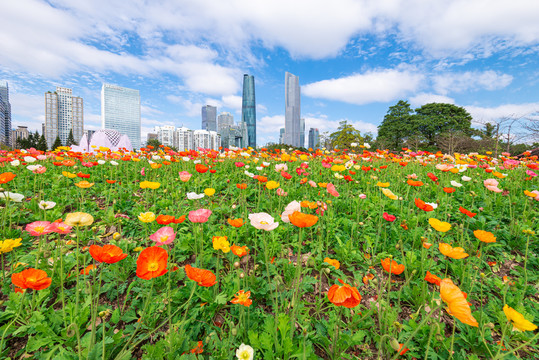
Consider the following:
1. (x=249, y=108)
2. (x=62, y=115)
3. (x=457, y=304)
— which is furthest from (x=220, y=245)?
(x=62, y=115)

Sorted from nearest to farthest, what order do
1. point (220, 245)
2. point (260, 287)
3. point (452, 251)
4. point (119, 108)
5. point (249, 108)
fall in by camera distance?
point (452, 251), point (220, 245), point (260, 287), point (119, 108), point (249, 108)

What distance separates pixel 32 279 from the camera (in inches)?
40.3

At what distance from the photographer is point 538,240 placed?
86.2 inches

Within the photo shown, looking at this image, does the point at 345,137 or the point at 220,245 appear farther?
the point at 345,137

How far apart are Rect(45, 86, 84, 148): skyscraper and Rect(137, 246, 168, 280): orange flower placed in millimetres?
137711

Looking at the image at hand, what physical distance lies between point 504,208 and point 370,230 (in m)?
1.89

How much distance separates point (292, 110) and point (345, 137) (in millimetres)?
Answer: 144543

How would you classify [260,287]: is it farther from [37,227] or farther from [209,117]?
[209,117]

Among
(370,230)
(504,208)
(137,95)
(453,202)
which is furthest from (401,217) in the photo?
(137,95)

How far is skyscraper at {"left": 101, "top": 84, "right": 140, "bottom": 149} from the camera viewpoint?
103 metres

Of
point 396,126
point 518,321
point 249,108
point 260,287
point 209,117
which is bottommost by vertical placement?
point 260,287

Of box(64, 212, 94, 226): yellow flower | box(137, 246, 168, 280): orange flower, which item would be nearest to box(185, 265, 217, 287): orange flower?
box(137, 246, 168, 280): orange flower

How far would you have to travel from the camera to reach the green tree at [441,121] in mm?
26703

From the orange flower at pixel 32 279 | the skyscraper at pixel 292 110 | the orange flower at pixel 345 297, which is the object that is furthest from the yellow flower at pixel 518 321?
the skyscraper at pixel 292 110
